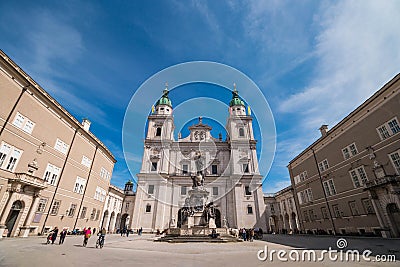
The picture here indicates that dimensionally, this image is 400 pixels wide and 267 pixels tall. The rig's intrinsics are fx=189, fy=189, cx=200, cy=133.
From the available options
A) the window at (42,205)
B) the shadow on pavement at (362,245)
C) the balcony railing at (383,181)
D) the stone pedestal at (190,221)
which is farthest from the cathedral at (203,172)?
the balcony railing at (383,181)

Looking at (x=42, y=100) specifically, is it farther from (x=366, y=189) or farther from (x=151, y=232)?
(x=366, y=189)

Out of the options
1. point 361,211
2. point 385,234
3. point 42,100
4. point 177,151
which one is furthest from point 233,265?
point 177,151

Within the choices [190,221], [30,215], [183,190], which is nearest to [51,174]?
[30,215]

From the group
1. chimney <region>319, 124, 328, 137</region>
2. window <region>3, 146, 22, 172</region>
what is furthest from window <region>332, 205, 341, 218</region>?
window <region>3, 146, 22, 172</region>

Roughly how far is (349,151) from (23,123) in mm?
36155

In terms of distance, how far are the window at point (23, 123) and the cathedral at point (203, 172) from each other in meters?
21.5

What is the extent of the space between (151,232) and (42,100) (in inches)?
1073

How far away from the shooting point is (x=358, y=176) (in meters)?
21.7

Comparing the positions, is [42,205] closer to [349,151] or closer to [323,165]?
[349,151]

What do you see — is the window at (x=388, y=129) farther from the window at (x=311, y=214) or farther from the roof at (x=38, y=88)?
the roof at (x=38, y=88)

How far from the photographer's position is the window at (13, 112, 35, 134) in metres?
17.9

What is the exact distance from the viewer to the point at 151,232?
34812 mm

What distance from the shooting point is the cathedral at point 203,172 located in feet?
120

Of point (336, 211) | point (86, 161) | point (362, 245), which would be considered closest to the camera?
point (362, 245)
